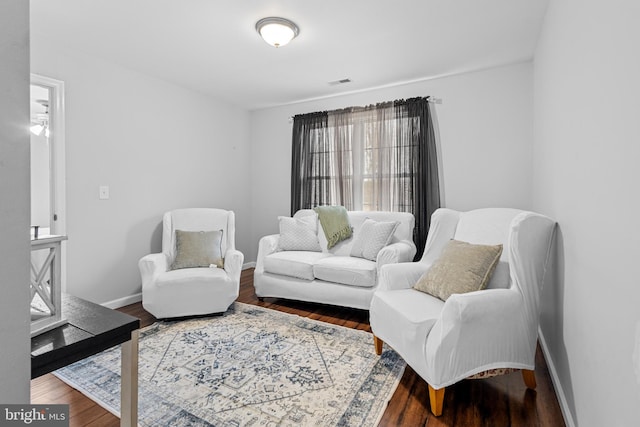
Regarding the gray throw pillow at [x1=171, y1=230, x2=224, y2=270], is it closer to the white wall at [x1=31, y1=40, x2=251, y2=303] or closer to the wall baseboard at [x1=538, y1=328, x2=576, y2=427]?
the white wall at [x1=31, y1=40, x2=251, y2=303]

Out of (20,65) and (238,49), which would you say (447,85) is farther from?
(20,65)

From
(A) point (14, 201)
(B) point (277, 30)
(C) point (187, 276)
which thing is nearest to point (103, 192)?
(C) point (187, 276)

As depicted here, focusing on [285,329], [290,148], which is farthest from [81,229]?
[290,148]

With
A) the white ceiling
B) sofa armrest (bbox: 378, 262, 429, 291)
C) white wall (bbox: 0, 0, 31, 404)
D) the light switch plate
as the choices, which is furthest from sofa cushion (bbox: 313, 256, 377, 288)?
white wall (bbox: 0, 0, 31, 404)

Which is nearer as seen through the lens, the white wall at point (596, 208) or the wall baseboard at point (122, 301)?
the white wall at point (596, 208)

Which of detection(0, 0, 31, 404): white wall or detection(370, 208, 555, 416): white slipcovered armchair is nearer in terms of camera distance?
detection(0, 0, 31, 404): white wall

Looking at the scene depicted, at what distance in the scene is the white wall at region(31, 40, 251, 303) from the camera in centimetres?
293

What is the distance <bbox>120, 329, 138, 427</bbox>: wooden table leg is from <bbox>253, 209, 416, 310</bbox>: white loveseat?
6.47 ft

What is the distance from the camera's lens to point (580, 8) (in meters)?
1.48

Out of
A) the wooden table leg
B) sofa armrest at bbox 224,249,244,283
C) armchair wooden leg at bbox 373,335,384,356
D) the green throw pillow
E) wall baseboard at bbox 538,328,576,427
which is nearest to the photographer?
the wooden table leg

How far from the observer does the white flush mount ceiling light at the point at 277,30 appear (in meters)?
2.40

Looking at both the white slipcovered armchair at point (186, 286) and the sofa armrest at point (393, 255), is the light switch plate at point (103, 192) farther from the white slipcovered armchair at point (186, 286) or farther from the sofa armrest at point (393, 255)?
the sofa armrest at point (393, 255)

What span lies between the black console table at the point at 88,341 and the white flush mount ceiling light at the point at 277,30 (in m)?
2.14

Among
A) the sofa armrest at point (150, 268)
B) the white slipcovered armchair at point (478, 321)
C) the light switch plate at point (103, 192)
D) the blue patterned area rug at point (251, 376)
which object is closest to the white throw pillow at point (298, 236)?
the blue patterned area rug at point (251, 376)
